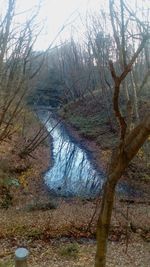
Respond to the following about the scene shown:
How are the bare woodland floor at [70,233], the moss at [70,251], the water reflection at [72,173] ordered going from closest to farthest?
the bare woodland floor at [70,233] < the moss at [70,251] < the water reflection at [72,173]

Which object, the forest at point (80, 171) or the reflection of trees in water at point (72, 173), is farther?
the reflection of trees in water at point (72, 173)

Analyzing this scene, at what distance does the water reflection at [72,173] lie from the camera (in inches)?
642

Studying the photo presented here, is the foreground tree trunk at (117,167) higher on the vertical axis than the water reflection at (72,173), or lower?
higher

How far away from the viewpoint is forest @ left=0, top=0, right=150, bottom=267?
15.8ft

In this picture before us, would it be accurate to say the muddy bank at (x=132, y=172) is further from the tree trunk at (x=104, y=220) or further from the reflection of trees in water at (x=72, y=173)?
the tree trunk at (x=104, y=220)

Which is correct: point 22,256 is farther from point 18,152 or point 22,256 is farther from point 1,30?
point 18,152

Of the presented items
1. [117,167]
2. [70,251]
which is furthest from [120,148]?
[70,251]

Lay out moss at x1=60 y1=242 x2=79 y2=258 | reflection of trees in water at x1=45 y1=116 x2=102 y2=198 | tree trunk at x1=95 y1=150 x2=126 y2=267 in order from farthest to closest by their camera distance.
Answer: reflection of trees in water at x1=45 y1=116 x2=102 y2=198 < moss at x1=60 y1=242 x2=79 y2=258 < tree trunk at x1=95 y1=150 x2=126 y2=267

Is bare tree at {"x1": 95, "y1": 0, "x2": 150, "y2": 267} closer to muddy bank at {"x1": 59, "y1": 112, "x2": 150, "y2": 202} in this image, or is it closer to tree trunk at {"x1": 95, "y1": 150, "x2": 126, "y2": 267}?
tree trunk at {"x1": 95, "y1": 150, "x2": 126, "y2": 267}

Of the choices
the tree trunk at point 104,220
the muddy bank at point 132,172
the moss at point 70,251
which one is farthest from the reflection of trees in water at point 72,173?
the tree trunk at point 104,220

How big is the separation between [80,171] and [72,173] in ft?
1.80

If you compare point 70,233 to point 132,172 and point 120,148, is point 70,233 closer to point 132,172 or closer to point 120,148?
point 120,148

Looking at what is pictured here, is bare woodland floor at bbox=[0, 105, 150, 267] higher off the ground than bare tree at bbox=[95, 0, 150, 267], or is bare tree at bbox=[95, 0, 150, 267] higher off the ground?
bare tree at bbox=[95, 0, 150, 267]

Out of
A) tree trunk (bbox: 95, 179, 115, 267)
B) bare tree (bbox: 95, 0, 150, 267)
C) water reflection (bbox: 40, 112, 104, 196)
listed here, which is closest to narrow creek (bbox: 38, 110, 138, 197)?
water reflection (bbox: 40, 112, 104, 196)
